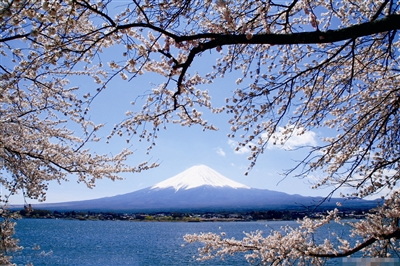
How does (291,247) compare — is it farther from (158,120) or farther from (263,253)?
(158,120)

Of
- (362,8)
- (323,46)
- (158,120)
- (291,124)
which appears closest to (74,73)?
(158,120)

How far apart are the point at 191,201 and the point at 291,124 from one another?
372 ft

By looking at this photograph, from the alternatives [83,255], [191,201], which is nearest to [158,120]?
[83,255]

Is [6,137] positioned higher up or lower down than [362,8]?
lower down

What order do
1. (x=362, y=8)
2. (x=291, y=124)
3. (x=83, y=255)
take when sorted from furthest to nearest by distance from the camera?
(x=83, y=255), (x=362, y=8), (x=291, y=124)

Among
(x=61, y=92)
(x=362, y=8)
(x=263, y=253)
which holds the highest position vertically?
(x=362, y=8)

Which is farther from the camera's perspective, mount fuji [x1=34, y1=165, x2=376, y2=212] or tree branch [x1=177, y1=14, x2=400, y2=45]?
mount fuji [x1=34, y1=165, x2=376, y2=212]

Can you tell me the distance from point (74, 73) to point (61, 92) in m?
0.35

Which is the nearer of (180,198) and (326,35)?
(326,35)

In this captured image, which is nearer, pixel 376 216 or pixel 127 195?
pixel 376 216

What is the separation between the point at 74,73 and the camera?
3.73m

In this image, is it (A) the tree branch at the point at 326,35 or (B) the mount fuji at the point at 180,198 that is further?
(B) the mount fuji at the point at 180,198

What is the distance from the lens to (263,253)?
13.2ft

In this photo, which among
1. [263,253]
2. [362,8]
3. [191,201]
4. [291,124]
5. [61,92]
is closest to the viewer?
[291,124]
